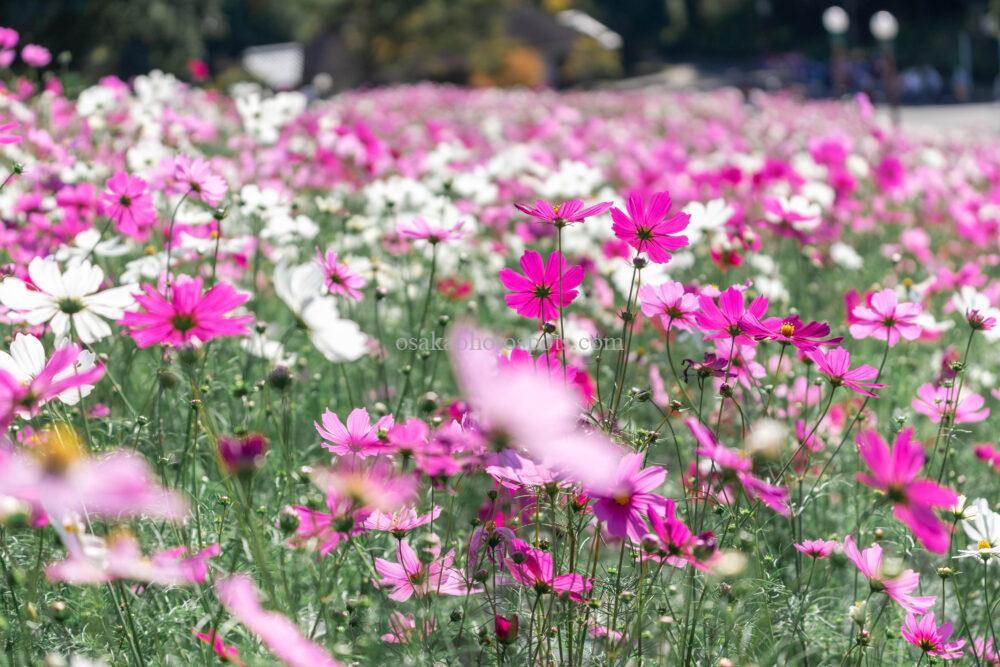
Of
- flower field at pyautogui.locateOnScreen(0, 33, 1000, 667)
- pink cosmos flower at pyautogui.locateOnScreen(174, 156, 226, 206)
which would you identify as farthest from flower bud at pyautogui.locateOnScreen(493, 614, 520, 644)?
pink cosmos flower at pyautogui.locateOnScreen(174, 156, 226, 206)

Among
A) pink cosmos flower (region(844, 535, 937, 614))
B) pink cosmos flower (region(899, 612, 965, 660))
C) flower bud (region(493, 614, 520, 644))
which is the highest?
pink cosmos flower (region(844, 535, 937, 614))

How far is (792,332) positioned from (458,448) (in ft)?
1.40

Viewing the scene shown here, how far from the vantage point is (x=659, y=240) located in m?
1.10

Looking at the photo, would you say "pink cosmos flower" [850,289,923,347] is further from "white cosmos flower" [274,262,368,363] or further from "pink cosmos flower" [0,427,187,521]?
"pink cosmos flower" [0,427,187,521]

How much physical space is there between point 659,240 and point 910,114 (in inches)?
795

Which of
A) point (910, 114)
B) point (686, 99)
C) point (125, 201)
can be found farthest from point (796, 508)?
point (910, 114)

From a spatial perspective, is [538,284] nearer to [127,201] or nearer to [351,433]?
[351,433]

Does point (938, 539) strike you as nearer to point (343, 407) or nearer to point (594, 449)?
point (594, 449)

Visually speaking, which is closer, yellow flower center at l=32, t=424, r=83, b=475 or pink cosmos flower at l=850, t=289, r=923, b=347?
yellow flower center at l=32, t=424, r=83, b=475

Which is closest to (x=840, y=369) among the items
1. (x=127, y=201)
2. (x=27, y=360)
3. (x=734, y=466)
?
(x=734, y=466)

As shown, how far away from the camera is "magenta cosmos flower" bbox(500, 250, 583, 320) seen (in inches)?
42.4

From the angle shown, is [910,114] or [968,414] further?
[910,114]

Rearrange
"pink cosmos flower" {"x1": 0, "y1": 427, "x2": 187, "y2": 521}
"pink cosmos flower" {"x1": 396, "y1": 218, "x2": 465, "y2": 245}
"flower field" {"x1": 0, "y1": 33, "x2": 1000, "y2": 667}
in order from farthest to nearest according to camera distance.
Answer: "pink cosmos flower" {"x1": 396, "y1": 218, "x2": 465, "y2": 245}, "flower field" {"x1": 0, "y1": 33, "x2": 1000, "y2": 667}, "pink cosmos flower" {"x1": 0, "y1": 427, "x2": 187, "y2": 521}

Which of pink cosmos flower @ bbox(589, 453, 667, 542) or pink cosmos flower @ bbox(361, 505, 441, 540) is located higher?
pink cosmos flower @ bbox(589, 453, 667, 542)
